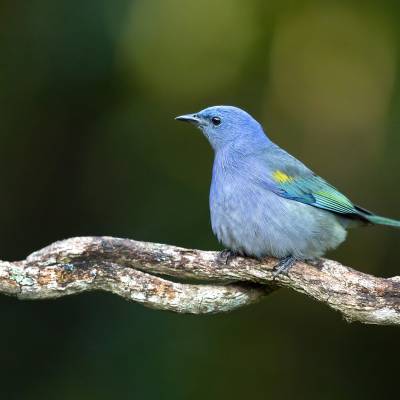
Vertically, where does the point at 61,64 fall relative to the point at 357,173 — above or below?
above

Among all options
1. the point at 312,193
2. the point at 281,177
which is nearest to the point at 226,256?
the point at 281,177

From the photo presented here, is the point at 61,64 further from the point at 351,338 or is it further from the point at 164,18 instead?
the point at 351,338

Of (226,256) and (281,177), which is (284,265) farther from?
(281,177)

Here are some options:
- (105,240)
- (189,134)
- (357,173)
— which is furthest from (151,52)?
(105,240)

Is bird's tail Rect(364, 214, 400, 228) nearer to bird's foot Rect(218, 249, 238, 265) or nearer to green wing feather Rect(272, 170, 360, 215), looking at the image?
green wing feather Rect(272, 170, 360, 215)

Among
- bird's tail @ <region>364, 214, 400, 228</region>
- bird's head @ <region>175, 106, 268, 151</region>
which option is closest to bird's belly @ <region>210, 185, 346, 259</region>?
bird's tail @ <region>364, 214, 400, 228</region>

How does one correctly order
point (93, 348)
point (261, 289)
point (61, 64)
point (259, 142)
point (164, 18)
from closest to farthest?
point (261, 289) → point (259, 142) → point (93, 348) → point (61, 64) → point (164, 18)
